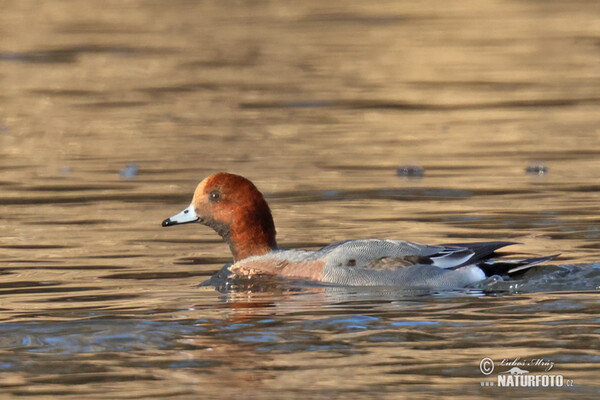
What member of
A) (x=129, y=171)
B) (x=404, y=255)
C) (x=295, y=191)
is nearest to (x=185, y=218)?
(x=404, y=255)

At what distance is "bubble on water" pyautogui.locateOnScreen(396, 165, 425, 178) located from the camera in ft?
42.5

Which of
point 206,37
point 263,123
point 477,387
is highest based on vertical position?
point 206,37

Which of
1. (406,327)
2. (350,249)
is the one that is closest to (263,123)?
(350,249)

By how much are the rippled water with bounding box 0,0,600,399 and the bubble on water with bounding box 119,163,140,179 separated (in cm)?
3

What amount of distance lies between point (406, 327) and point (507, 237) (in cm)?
319

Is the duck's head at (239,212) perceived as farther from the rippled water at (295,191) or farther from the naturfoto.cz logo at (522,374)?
the naturfoto.cz logo at (522,374)

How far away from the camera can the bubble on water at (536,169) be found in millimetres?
12812

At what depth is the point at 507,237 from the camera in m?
10.1

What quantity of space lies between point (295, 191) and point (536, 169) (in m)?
2.39

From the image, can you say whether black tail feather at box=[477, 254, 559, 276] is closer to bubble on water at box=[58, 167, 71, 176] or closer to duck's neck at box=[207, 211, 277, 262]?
duck's neck at box=[207, 211, 277, 262]

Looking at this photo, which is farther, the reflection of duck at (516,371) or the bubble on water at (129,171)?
the bubble on water at (129,171)

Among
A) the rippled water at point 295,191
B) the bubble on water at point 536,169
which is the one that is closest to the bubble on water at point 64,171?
the rippled water at point 295,191

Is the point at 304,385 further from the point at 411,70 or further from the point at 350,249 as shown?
the point at 411,70

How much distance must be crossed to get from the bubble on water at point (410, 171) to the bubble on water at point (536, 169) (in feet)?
3.29
